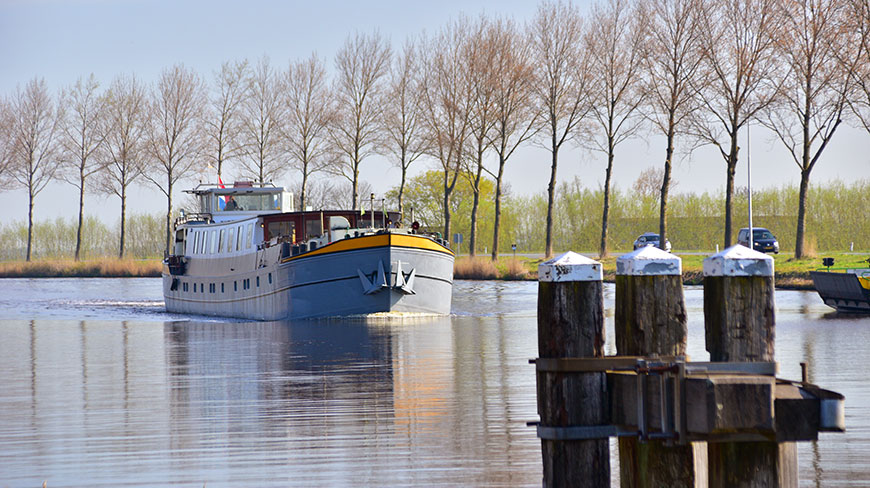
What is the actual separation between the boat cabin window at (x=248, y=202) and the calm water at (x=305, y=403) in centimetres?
928

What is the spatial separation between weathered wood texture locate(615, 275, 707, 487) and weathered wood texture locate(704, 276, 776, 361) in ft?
0.91

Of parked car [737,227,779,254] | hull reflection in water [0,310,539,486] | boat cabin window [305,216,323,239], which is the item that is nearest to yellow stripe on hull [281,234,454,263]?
boat cabin window [305,216,323,239]

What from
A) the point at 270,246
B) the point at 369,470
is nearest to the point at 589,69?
the point at 270,246

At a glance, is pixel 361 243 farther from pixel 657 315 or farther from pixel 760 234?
pixel 760 234

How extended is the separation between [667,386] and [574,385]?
1.94 feet

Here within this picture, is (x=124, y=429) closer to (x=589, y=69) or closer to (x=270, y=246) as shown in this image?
(x=270, y=246)

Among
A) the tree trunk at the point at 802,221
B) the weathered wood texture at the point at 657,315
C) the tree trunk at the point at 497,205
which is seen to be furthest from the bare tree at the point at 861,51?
the weathered wood texture at the point at 657,315

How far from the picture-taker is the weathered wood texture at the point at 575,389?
Result: 594cm

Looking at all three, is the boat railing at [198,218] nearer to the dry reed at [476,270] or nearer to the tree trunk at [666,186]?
the dry reed at [476,270]

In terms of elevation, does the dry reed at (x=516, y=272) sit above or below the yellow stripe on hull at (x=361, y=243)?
below

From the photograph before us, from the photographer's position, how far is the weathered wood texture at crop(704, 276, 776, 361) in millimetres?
5684

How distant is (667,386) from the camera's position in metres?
5.54

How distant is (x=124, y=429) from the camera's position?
37.9 ft

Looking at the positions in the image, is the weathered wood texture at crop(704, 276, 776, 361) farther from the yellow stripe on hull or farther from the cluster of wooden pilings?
the yellow stripe on hull
